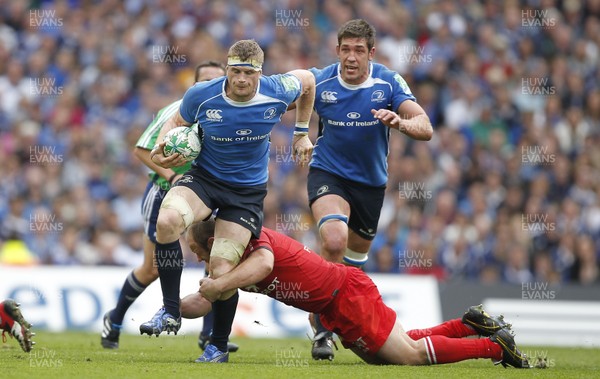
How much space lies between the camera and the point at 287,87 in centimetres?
909

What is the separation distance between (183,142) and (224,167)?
534 mm

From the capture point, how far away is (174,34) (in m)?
18.9

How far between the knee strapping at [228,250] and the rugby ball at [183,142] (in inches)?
29.4

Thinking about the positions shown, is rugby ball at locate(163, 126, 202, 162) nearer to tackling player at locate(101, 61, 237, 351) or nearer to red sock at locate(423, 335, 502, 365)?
tackling player at locate(101, 61, 237, 351)

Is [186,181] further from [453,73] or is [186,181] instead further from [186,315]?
[453,73]

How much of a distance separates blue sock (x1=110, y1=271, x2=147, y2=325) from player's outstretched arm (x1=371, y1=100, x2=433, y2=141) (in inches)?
121

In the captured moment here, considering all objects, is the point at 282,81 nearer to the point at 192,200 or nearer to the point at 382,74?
the point at 192,200

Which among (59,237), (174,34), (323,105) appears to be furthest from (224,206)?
(174,34)

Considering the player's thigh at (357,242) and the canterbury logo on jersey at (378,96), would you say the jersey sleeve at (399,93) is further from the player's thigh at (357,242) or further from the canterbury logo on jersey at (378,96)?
the player's thigh at (357,242)

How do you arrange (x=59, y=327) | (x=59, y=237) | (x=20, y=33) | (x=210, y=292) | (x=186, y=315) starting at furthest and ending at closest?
(x=20, y=33)
(x=59, y=237)
(x=59, y=327)
(x=186, y=315)
(x=210, y=292)

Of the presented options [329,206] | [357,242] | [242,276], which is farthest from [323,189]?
[242,276]

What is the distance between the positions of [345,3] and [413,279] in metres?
7.82

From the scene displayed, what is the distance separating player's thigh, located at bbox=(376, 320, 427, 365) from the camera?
27.9ft

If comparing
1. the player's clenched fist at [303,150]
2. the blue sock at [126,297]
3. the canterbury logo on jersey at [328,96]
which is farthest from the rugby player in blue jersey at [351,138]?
the blue sock at [126,297]
